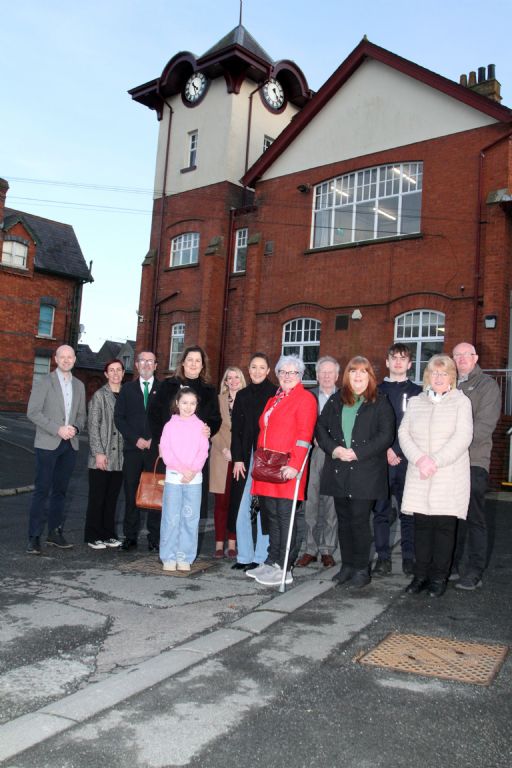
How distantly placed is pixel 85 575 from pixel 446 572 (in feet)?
10.4

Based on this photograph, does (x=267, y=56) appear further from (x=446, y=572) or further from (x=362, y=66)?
(x=446, y=572)

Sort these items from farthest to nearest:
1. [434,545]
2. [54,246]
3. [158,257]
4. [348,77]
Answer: [54,246], [158,257], [348,77], [434,545]

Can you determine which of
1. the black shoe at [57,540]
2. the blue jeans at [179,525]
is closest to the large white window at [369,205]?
the blue jeans at [179,525]

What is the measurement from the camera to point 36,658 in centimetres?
414

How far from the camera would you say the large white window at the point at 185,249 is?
77.7 feet

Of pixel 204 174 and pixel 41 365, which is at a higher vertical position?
pixel 204 174

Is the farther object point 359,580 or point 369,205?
point 369,205

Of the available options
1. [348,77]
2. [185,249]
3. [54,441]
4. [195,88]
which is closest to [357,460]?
[54,441]

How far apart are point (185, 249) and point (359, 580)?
1946 centimetres

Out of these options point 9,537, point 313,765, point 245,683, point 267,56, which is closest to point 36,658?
point 245,683

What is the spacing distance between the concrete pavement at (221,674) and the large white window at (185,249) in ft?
60.1

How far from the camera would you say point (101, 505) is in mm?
7574

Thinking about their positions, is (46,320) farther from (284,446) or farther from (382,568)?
(382,568)

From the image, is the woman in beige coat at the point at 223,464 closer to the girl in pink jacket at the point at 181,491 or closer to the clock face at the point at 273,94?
the girl in pink jacket at the point at 181,491
